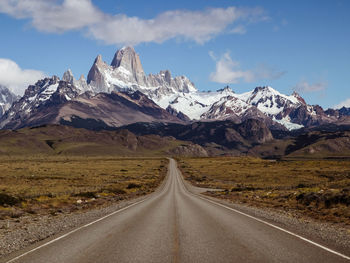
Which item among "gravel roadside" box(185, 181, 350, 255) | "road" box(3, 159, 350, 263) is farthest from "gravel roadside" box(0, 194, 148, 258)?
"gravel roadside" box(185, 181, 350, 255)

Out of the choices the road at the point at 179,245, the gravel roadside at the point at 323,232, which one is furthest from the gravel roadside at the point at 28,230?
the gravel roadside at the point at 323,232

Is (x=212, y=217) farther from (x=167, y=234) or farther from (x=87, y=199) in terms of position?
(x=87, y=199)

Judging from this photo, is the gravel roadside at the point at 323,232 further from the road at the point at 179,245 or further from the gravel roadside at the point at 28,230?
the gravel roadside at the point at 28,230

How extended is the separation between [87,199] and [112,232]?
23823 millimetres

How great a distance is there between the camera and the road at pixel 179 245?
12836mm

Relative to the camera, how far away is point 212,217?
24344mm

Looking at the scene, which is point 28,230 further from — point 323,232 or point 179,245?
point 323,232

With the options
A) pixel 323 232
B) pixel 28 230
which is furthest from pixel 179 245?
pixel 28 230

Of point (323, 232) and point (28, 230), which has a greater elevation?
point (323, 232)

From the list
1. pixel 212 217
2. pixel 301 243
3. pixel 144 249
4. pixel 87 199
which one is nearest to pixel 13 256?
pixel 144 249

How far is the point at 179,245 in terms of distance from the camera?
49.0ft

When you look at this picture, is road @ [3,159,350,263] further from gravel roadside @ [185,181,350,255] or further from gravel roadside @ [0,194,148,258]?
gravel roadside @ [0,194,148,258]

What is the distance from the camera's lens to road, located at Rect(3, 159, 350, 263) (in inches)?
505

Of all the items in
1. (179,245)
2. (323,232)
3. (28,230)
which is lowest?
(28,230)
